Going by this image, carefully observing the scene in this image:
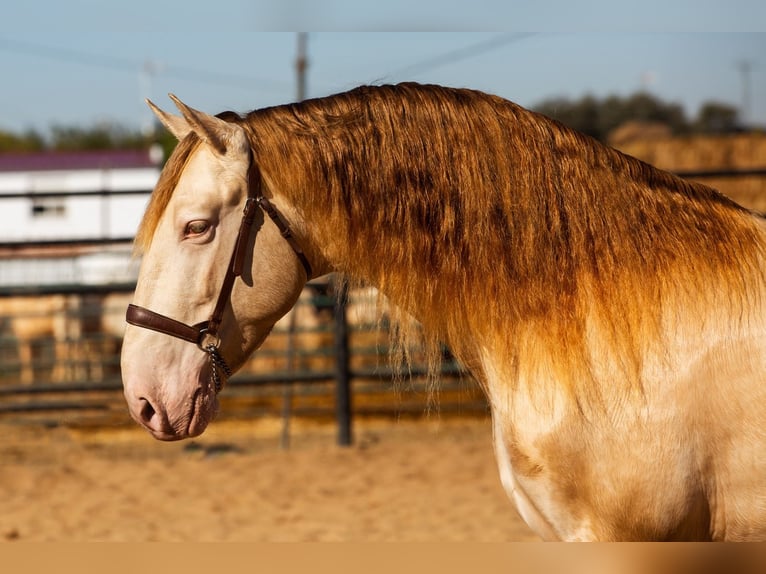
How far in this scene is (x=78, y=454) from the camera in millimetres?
7000

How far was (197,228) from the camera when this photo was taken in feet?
6.62

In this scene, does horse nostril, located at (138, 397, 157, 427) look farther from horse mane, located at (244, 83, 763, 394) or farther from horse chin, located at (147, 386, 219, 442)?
horse mane, located at (244, 83, 763, 394)

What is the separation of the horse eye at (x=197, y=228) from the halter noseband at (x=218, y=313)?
0.26 ft

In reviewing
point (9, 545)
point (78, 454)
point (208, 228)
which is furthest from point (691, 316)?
point (78, 454)

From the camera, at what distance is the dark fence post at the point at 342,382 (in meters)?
Result: 7.08

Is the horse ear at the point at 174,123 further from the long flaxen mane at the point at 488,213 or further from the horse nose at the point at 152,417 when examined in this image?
the horse nose at the point at 152,417

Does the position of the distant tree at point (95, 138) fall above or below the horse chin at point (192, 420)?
above

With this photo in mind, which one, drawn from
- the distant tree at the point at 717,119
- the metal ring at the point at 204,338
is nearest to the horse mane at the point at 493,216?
the metal ring at the point at 204,338

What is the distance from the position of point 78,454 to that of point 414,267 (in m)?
5.68

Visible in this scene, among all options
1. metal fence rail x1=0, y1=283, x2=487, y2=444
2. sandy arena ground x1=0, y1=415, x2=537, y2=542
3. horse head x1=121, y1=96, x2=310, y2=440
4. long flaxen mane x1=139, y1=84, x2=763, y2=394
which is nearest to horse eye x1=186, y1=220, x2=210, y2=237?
horse head x1=121, y1=96, x2=310, y2=440

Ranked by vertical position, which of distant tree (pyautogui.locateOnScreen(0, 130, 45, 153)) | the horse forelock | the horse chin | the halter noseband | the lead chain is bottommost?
the horse chin

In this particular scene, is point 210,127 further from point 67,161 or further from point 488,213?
point 67,161

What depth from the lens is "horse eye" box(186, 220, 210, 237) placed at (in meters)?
2.01

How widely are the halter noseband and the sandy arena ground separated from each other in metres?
2.23
